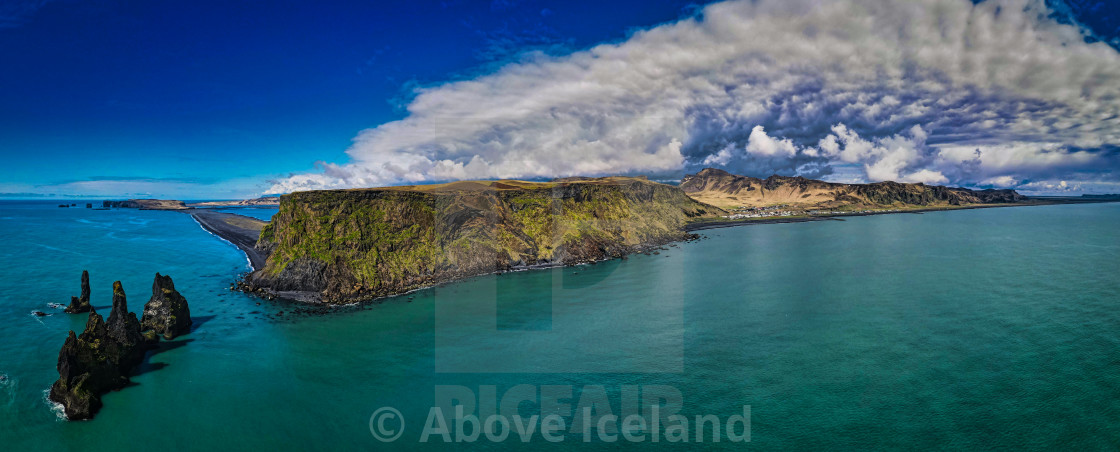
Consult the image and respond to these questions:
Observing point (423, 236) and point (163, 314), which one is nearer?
point (163, 314)

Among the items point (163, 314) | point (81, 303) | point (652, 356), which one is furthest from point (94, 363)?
point (652, 356)

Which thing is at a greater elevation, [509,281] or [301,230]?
[301,230]

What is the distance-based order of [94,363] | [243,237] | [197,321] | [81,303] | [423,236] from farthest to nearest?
[243,237] → [423,236] → [81,303] → [197,321] → [94,363]

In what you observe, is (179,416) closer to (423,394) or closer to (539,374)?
(423,394)

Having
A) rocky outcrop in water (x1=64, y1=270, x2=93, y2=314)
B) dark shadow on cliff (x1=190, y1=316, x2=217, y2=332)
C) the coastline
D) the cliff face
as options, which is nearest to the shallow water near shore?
dark shadow on cliff (x1=190, y1=316, x2=217, y2=332)

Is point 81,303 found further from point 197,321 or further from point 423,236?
point 423,236

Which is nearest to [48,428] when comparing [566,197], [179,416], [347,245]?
[179,416]
